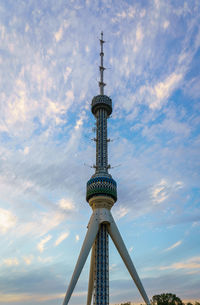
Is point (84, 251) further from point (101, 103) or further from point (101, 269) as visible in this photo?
point (101, 103)

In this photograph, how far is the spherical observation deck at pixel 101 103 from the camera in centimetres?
7512

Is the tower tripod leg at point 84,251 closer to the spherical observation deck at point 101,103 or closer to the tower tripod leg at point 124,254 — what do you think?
the tower tripod leg at point 124,254

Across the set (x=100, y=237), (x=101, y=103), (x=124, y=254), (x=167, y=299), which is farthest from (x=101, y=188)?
(x=167, y=299)

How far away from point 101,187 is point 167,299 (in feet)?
221

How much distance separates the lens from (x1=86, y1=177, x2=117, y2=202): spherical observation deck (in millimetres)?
62156

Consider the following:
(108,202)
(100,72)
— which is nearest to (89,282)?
(108,202)

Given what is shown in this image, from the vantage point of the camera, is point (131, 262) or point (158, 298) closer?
point (131, 262)

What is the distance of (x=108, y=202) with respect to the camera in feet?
205

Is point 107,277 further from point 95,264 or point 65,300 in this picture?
point 65,300

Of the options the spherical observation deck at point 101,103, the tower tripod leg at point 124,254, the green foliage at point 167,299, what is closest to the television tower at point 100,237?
the tower tripod leg at point 124,254

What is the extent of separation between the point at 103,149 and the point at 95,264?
90.2 ft

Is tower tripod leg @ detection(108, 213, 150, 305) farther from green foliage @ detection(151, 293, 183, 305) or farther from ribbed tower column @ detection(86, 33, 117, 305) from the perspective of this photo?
green foliage @ detection(151, 293, 183, 305)

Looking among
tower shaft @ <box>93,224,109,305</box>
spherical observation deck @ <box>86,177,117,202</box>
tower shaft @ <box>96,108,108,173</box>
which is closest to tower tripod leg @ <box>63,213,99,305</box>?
tower shaft @ <box>93,224,109,305</box>

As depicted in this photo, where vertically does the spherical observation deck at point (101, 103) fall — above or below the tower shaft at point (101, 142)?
above
